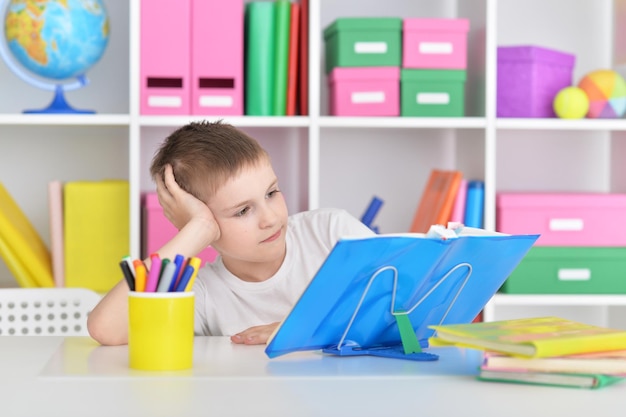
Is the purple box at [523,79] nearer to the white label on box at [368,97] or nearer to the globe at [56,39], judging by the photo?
the white label on box at [368,97]

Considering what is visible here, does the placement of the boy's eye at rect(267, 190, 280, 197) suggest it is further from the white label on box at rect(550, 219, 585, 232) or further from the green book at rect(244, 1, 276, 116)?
the white label on box at rect(550, 219, 585, 232)

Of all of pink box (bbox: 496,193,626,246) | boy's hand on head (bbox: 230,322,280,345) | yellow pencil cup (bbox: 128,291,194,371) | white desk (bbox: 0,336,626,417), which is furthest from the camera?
pink box (bbox: 496,193,626,246)

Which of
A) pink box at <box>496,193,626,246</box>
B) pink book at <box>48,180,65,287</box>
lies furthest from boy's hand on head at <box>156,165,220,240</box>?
pink box at <box>496,193,626,246</box>

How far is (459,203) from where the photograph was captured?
2.44m

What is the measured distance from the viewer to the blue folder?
3.48 ft

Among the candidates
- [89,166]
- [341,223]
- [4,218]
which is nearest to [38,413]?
[341,223]

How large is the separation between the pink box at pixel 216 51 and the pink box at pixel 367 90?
0.26m

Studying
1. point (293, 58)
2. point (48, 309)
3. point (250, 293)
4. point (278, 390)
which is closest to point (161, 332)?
point (278, 390)

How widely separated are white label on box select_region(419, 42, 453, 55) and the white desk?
1.41 metres

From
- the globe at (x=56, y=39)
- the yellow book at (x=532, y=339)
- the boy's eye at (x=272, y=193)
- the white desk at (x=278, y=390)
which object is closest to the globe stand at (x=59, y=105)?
the globe at (x=56, y=39)

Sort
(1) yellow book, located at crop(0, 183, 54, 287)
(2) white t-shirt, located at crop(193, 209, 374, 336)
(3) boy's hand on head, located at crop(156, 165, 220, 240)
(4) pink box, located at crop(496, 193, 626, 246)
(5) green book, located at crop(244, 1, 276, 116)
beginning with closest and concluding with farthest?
(3) boy's hand on head, located at crop(156, 165, 220, 240) < (2) white t-shirt, located at crop(193, 209, 374, 336) < (1) yellow book, located at crop(0, 183, 54, 287) < (5) green book, located at crop(244, 1, 276, 116) < (4) pink box, located at crop(496, 193, 626, 246)

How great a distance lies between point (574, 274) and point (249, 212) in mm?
1305

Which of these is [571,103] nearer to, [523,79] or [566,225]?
[523,79]

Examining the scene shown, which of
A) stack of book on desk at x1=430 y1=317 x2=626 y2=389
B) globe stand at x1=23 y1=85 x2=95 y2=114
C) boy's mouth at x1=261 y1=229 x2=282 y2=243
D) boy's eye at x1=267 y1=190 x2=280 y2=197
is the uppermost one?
globe stand at x1=23 y1=85 x2=95 y2=114
